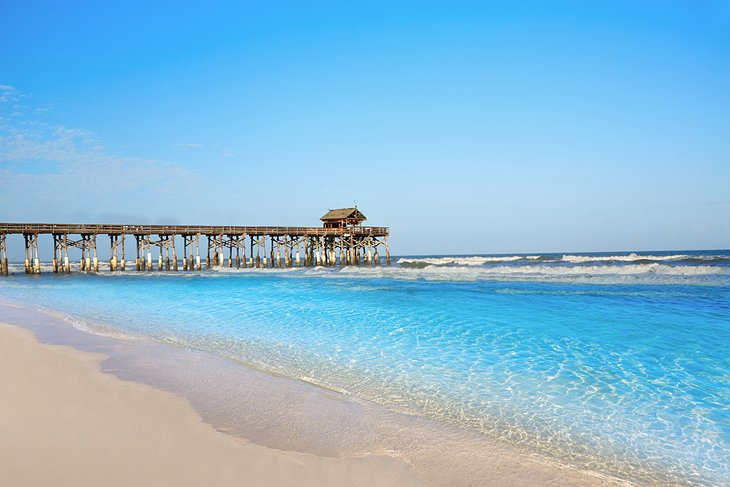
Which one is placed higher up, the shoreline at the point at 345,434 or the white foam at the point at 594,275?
the shoreline at the point at 345,434

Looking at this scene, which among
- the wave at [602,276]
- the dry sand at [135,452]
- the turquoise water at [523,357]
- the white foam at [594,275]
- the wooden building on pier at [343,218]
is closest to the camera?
the dry sand at [135,452]

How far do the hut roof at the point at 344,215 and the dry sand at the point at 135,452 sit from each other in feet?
145

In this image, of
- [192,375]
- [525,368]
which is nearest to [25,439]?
[192,375]

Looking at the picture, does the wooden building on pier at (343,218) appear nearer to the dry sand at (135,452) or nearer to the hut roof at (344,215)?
the hut roof at (344,215)

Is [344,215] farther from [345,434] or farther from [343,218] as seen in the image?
[345,434]

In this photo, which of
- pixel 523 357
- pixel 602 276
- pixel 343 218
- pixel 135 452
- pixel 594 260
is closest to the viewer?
pixel 135 452

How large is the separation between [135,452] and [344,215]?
46002 millimetres

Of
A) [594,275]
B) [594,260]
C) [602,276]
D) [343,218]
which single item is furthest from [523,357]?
[594,260]

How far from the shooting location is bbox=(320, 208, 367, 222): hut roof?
163 feet

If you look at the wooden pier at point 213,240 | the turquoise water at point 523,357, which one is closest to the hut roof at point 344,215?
the wooden pier at point 213,240

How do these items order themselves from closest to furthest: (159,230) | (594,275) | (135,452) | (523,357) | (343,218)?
1. (135,452)
2. (523,357)
3. (594,275)
4. (159,230)
5. (343,218)

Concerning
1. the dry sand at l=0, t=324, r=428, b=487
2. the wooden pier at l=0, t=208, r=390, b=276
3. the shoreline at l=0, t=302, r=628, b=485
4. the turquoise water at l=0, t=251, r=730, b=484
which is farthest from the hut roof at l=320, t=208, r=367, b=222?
the dry sand at l=0, t=324, r=428, b=487

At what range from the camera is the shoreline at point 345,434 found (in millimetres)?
3871

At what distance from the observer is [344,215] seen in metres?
49.7
